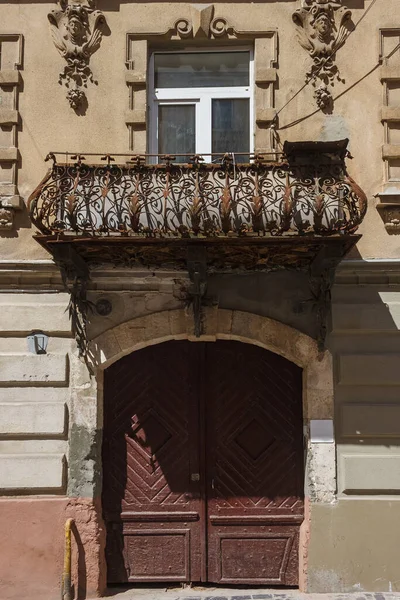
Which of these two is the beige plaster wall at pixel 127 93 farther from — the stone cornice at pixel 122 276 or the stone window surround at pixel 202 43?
the stone cornice at pixel 122 276

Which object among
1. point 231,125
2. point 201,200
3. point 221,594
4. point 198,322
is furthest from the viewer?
point 231,125

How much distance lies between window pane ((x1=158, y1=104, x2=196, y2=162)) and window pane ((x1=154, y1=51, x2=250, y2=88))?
0.30 meters

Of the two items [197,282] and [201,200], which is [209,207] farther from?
[197,282]

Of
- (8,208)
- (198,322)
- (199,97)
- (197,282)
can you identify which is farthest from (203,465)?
(199,97)

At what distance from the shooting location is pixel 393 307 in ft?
23.1

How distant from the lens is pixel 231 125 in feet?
24.9

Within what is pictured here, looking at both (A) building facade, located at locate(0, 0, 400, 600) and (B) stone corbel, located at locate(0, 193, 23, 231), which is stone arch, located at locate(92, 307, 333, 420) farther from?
(B) stone corbel, located at locate(0, 193, 23, 231)

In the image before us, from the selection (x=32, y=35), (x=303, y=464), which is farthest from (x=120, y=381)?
(x=32, y=35)

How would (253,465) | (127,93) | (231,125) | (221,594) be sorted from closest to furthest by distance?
(221,594)
(253,465)
(127,93)
(231,125)

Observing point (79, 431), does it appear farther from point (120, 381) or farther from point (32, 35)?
point (32, 35)

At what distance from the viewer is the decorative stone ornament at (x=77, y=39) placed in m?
7.39

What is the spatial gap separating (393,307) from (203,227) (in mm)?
2462

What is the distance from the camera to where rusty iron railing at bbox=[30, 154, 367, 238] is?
19.8 ft

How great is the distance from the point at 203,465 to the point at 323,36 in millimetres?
5198
